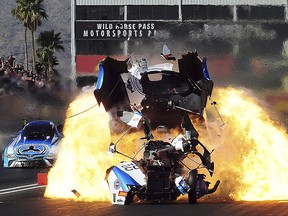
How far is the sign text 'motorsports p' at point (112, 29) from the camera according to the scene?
7256 centimetres

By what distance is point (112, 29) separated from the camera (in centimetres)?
7394

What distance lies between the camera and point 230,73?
125 ft

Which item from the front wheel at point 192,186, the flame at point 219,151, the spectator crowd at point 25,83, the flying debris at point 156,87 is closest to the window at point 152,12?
the spectator crowd at point 25,83

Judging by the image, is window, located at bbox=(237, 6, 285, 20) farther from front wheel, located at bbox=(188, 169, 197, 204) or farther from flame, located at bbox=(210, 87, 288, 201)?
front wheel, located at bbox=(188, 169, 197, 204)

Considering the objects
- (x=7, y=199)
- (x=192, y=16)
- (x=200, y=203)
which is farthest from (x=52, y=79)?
(x=192, y=16)

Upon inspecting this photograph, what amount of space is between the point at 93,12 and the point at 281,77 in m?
43.0

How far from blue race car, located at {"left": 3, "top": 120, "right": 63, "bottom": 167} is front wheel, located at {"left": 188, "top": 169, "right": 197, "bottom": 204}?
13.2 m

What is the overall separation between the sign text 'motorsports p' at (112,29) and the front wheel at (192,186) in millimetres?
56674

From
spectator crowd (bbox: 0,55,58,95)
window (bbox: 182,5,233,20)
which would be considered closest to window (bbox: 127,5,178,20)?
window (bbox: 182,5,233,20)

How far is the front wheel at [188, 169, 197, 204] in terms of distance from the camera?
50.3 ft

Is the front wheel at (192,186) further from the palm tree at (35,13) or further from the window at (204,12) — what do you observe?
the palm tree at (35,13)

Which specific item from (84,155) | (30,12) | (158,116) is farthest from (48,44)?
(158,116)

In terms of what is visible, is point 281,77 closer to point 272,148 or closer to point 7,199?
point 272,148

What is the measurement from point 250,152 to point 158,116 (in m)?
2.43
